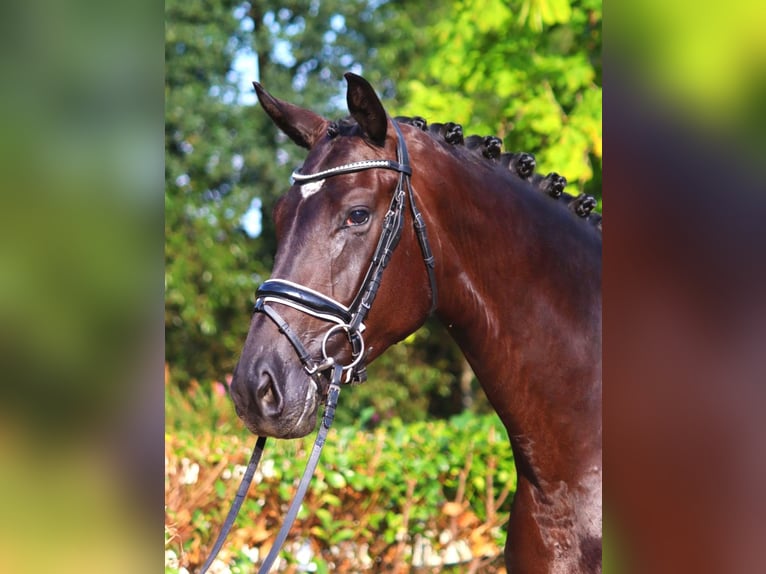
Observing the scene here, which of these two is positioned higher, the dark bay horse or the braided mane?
the braided mane

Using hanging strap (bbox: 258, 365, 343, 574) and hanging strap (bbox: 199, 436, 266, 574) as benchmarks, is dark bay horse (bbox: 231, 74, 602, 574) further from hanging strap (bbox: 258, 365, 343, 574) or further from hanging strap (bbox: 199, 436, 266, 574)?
hanging strap (bbox: 199, 436, 266, 574)

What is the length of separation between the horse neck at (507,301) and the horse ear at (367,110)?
16 cm

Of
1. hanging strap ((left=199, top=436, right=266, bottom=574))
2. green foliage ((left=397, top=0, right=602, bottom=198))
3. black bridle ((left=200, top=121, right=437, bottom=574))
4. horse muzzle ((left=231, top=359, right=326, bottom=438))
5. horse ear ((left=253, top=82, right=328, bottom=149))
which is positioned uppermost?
green foliage ((left=397, top=0, right=602, bottom=198))

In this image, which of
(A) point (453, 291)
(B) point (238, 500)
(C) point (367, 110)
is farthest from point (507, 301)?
(B) point (238, 500)

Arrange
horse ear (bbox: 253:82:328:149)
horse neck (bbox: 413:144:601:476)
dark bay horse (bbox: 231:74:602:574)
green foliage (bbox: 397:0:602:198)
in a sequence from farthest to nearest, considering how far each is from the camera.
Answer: green foliage (bbox: 397:0:602:198)
horse ear (bbox: 253:82:328:149)
horse neck (bbox: 413:144:601:476)
dark bay horse (bbox: 231:74:602:574)

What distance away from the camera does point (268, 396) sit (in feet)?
6.84

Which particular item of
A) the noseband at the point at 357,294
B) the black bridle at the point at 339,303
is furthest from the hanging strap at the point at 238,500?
the noseband at the point at 357,294

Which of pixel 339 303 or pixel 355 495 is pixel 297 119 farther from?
pixel 355 495

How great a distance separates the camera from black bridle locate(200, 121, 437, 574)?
6.93ft

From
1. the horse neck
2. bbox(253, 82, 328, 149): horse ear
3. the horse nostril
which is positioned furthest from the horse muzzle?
bbox(253, 82, 328, 149): horse ear

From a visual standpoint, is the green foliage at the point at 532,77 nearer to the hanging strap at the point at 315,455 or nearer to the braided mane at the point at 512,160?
the braided mane at the point at 512,160

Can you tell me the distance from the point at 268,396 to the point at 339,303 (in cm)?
32
